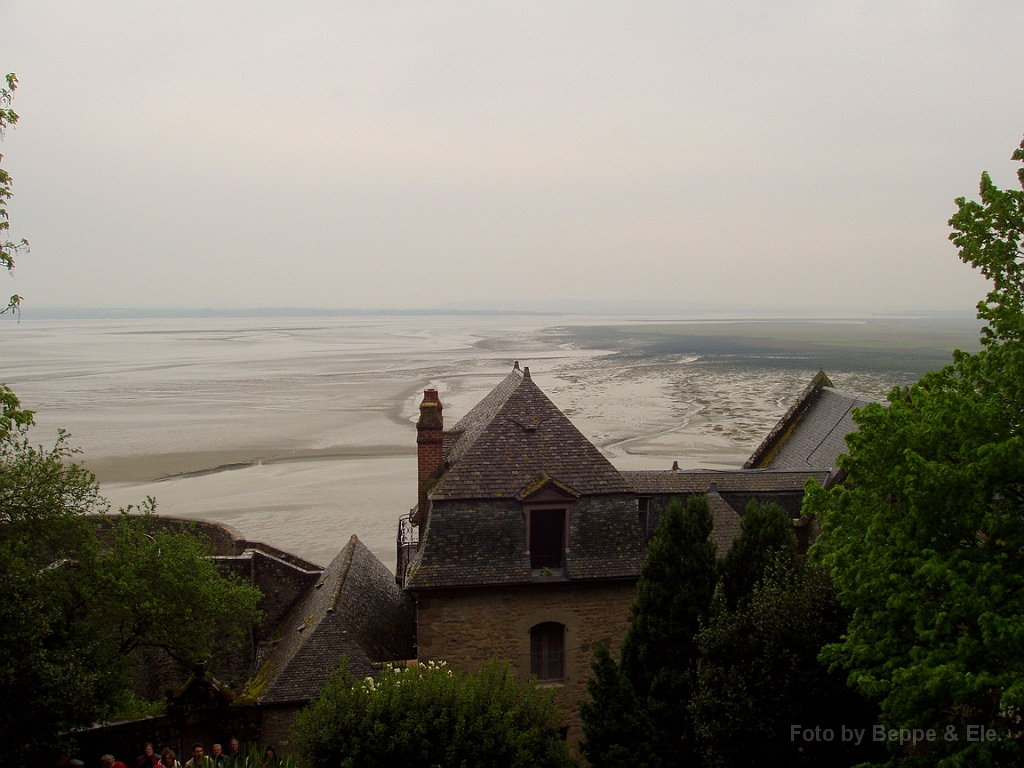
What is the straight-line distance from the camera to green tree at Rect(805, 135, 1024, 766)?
918 cm

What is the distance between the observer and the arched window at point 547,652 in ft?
54.9

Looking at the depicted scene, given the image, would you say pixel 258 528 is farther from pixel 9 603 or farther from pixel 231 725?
pixel 9 603

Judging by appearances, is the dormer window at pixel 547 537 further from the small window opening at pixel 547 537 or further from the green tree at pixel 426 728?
the green tree at pixel 426 728

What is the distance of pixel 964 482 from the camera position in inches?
373

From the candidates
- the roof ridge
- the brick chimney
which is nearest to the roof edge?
the brick chimney

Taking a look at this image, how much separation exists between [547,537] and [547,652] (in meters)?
2.49

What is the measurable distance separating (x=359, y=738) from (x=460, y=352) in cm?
12062

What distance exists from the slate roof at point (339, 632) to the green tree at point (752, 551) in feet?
25.5

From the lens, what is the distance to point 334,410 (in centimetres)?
6931

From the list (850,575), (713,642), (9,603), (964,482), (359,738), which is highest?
(964,482)

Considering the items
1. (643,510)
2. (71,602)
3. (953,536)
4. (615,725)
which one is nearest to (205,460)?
(71,602)

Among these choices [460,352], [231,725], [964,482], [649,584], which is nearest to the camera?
[964,482]

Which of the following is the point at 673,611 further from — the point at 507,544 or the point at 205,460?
the point at 205,460

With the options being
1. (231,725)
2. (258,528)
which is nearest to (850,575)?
(231,725)
